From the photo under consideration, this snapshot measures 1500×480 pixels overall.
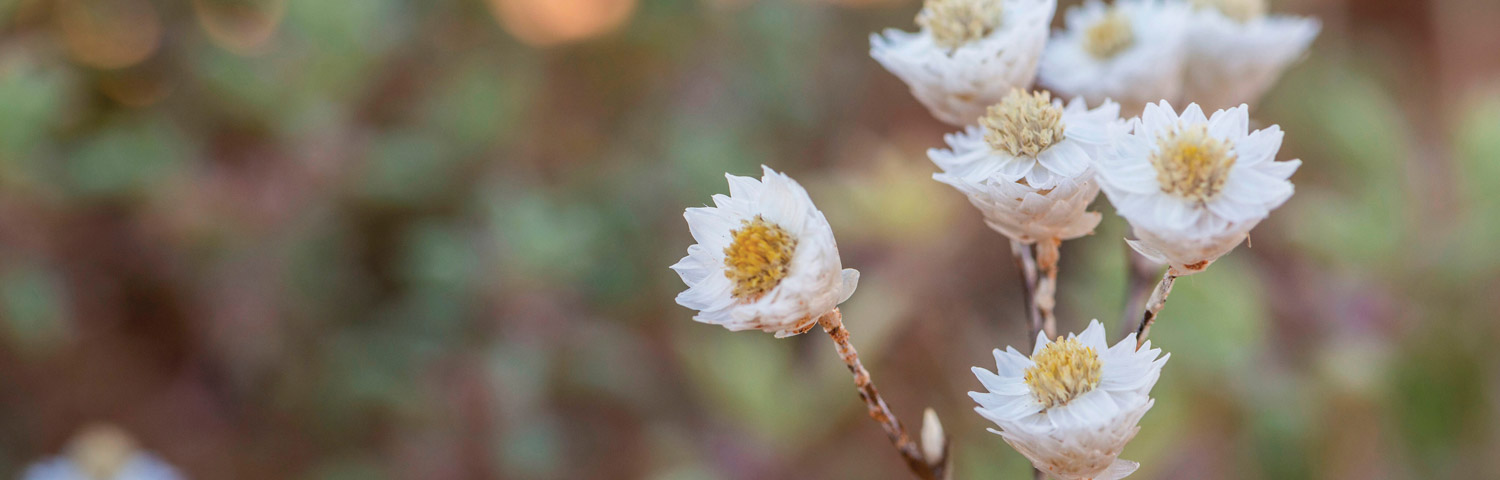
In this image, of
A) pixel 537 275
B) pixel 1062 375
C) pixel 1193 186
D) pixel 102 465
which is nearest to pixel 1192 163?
pixel 1193 186

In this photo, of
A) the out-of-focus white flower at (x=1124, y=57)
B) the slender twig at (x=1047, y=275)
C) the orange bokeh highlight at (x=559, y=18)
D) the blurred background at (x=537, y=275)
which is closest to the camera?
the slender twig at (x=1047, y=275)

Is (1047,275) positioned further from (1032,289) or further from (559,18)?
(559,18)

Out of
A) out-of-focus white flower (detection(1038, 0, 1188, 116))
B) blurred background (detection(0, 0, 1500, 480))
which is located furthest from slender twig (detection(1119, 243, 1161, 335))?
blurred background (detection(0, 0, 1500, 480))

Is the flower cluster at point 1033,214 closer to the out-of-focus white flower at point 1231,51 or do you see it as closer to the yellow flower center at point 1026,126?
the yellow flower center at point 1026,126

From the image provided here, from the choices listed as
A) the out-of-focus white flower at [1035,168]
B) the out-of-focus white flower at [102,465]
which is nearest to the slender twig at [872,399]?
the out-of-focus white flower at [1035,168]

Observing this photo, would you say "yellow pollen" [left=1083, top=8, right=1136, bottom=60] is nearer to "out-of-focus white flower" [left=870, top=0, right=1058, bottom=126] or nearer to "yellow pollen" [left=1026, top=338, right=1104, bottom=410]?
"out-of-focus white flower" [left=870, top=0, right=1058, bottom=126]

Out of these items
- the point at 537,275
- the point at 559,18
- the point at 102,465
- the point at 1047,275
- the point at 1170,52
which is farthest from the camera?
the point at 559,18
